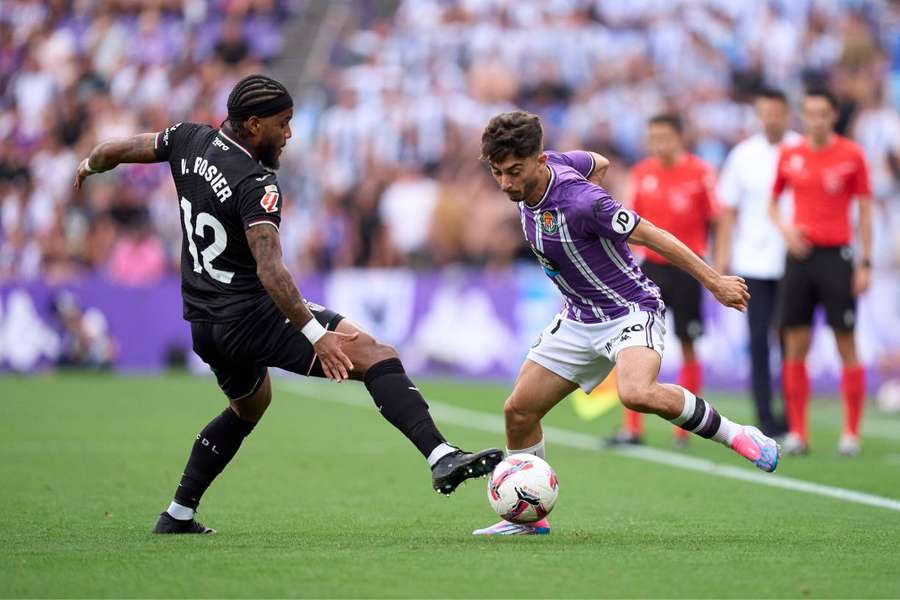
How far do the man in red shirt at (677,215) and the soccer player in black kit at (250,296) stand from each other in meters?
5.42

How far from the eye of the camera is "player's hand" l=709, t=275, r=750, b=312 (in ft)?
21.1

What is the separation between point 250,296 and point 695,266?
81.3 inches

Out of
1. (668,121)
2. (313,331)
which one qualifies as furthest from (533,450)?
(668,121)

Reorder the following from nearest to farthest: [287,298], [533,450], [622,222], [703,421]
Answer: [287,298] → [622,222] → [703,421] → [533,450]

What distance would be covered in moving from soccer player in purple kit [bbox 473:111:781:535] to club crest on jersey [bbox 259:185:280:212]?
1005mm

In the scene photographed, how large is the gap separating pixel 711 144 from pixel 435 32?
502cm

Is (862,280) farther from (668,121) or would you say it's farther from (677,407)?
(677,407)

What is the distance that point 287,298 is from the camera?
6191 millimetres

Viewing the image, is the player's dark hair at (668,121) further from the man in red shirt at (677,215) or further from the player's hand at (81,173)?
the player's hand at (81,173)

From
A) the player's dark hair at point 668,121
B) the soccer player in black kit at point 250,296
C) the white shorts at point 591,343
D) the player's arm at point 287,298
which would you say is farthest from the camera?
the player's dark hair at point 668,121

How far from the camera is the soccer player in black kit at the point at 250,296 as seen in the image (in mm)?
6262

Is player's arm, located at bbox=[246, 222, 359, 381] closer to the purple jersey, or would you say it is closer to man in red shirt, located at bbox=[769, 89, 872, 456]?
the purple jersey

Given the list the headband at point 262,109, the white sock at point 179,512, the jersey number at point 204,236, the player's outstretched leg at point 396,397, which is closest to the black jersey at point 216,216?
the jersey number at point 204,236

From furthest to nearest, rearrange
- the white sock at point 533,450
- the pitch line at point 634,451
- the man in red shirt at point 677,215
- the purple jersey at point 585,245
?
the man in red shirt at point 677,215 < the pitch line at point 634,451 < the white sock at point 533,450 < the purple jersey at point 585,245
